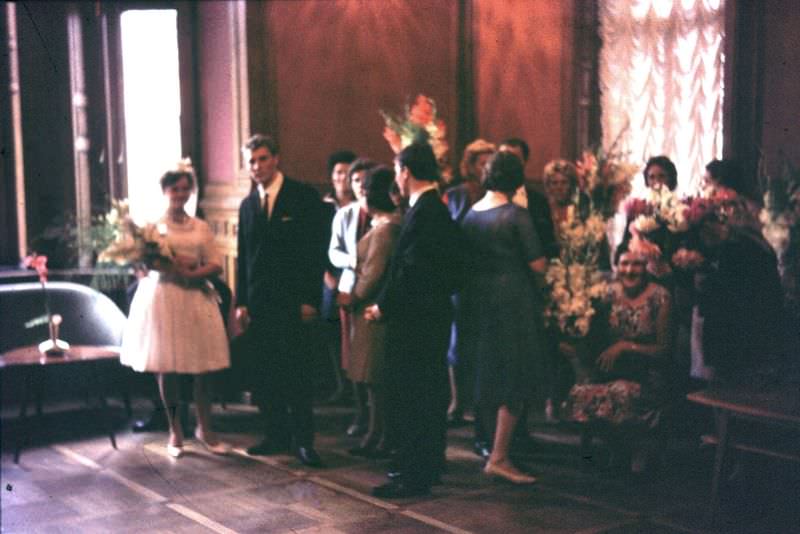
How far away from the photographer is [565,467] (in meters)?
4.93

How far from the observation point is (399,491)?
4.47 meters

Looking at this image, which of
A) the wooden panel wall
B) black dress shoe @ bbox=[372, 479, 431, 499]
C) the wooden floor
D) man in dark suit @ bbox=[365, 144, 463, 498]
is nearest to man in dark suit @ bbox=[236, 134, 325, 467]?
the wooden floor

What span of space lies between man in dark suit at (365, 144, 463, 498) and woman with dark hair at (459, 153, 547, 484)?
0.66ft

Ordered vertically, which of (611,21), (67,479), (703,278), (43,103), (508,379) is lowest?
(67,479)

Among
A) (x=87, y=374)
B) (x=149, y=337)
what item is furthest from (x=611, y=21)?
(x=87, y=374)

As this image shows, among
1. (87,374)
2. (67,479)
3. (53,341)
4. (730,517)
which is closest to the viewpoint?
(730,517)

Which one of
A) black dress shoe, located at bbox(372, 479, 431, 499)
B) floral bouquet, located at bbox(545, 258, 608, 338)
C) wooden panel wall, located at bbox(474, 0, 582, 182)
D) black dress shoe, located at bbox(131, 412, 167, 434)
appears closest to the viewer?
black dress shoe, located at bbox(372, 479, 431, 499)

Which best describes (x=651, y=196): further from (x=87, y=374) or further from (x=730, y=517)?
(x=87, y=374)

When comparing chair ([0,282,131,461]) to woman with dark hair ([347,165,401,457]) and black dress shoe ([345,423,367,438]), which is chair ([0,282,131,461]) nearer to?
black dress shoe ([345,423,367,438])

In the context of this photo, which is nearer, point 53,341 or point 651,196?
point 651,196

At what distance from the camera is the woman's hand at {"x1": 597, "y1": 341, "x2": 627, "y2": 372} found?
15.5ft

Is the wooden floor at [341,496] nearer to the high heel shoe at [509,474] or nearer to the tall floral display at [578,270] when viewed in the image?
the high heel shoe at [509,474]

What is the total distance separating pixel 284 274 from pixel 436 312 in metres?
1.03

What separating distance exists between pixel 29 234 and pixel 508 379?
4.02 meters
